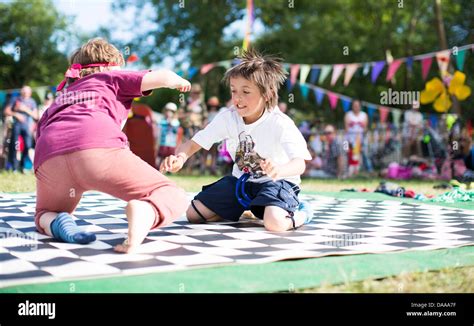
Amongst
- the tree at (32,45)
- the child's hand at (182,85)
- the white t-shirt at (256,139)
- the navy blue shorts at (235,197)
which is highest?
the tree at (32,45)

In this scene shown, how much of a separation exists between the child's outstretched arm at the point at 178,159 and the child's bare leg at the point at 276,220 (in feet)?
1.61

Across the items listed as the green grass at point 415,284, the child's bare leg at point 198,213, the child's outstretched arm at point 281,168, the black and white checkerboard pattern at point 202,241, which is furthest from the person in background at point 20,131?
the green grass at point 415,284

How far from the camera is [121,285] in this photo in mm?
1657

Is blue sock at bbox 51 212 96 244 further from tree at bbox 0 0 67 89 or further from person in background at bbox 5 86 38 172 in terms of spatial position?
tree at bbox 0 0 67 89

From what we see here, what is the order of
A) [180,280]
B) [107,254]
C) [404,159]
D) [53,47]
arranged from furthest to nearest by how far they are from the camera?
[53,47], [404,159], [107,254], [180,280]

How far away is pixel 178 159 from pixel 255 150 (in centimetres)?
47

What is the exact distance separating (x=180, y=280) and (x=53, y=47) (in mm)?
24078

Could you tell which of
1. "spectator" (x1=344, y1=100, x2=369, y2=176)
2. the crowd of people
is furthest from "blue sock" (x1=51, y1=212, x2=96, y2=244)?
"spectator" (x1=344, y1=100, x2=369, y2=176)

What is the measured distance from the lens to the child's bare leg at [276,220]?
9.00 feet

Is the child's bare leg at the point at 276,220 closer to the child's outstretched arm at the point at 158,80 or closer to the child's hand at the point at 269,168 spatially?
the child's hand at the point at 269,168

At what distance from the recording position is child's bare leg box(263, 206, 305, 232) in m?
2.74

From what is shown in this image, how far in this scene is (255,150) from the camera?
297cm

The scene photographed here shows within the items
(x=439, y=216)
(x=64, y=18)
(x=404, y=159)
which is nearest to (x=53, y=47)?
(x=64, y=18)

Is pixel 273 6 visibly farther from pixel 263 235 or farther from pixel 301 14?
pixel 263 235
